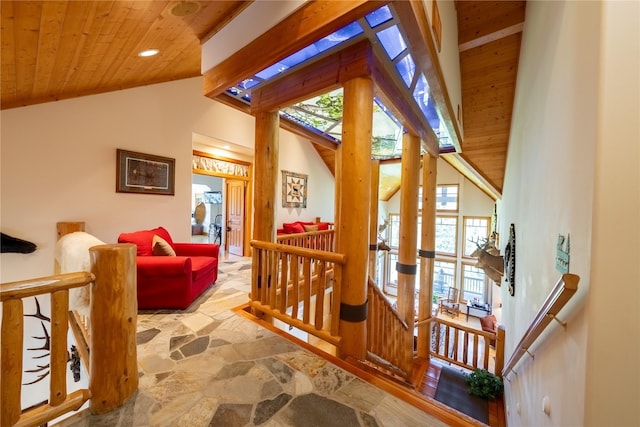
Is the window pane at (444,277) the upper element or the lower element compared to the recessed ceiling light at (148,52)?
lower

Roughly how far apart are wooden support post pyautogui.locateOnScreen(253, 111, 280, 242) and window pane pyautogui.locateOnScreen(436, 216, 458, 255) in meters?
8.53

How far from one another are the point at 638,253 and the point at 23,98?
197 inches

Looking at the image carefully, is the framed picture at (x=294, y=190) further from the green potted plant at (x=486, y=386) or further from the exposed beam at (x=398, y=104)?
the green potted plant at (x=486, y=386)

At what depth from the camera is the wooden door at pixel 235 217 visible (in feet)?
20.1

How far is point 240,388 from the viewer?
1624 millimetres

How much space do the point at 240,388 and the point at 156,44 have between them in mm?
3206

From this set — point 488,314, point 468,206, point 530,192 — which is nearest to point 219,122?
point 530,192

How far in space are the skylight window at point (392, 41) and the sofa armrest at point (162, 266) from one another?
111 inches

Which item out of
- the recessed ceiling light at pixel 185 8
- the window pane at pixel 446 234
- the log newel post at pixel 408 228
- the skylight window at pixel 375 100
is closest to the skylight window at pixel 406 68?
the skylight window at pixel 375 100

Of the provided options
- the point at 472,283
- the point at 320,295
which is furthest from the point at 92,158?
the point at 472,283

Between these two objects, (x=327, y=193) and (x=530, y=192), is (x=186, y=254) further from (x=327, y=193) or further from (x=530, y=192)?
(x=327, y=193)

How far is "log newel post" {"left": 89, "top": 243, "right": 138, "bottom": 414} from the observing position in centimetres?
134

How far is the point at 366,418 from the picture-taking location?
142 centimetres

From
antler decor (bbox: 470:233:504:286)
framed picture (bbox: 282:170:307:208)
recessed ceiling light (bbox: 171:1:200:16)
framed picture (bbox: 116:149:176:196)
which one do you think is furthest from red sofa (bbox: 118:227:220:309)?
antler decor (bbox: 470:233:504:286)
